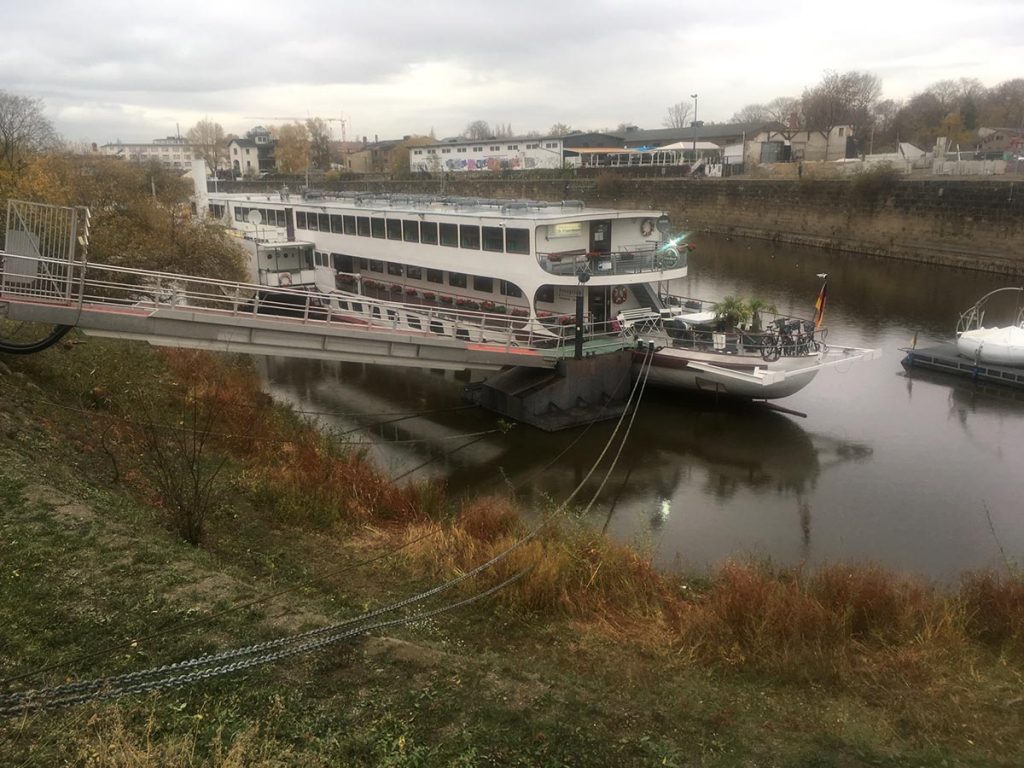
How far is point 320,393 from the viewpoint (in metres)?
22.6

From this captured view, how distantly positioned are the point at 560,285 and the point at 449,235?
4559 mm

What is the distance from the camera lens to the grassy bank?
6176 mm

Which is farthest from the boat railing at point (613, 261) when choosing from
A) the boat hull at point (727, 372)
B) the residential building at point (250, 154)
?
the residential building at point (250, 154)

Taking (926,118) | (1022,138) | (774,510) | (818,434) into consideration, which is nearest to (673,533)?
(774,510)

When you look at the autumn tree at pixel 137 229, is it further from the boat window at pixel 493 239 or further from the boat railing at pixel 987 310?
the boat railing at pixel 987 310

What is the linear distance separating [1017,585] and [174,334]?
49.2ft

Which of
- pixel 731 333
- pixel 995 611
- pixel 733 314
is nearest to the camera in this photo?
pixel 995 611

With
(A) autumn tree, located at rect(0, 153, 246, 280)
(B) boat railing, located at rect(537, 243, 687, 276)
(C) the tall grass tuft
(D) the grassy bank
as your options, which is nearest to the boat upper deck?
(B) boat railing, located at rect(537, 243, 687, 276)

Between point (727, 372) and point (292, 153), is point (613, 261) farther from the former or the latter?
point (292, 153)

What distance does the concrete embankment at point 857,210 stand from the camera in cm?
4350

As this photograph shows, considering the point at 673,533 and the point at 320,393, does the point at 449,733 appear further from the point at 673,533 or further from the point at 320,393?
the point at 320,393

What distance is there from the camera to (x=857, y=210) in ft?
173

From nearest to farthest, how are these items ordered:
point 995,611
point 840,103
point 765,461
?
point 995,611
point 765,461
point 840,103

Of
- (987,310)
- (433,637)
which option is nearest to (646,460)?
(433,637)
